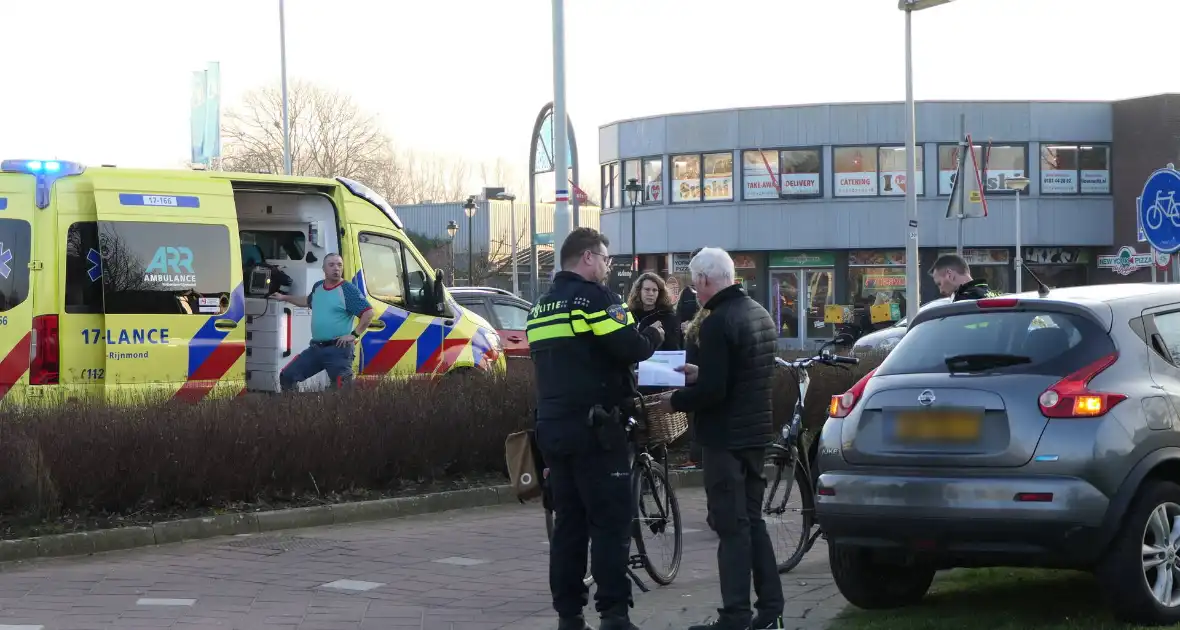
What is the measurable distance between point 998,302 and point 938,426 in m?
0.77

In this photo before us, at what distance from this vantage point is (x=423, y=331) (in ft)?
49.7

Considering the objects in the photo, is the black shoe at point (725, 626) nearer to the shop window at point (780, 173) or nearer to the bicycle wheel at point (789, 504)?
the bicycle wheel at point (789, 504)

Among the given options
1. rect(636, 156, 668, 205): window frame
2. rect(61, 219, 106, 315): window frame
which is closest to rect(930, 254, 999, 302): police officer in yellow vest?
rect(61, 219, 106, 315): window frame

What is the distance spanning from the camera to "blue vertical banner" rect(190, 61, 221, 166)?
99.0 ft

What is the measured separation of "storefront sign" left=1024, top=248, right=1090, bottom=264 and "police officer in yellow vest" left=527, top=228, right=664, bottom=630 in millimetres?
43231

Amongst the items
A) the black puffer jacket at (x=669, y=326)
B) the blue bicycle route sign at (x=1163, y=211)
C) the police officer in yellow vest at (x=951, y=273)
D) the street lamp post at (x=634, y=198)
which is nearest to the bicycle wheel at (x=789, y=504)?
the black puffer jacket at (x=669, y=326)

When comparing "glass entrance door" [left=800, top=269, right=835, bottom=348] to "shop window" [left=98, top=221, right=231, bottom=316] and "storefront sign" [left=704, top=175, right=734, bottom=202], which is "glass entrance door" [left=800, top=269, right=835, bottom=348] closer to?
"storefront sign" [left=704, top=175, right=734, bottom=202]

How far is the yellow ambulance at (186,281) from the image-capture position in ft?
40.3

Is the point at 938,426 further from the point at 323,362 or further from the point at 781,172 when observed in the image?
the point at 781,172

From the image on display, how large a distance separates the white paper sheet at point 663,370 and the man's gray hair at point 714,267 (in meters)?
0.59

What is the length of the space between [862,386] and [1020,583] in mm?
1654

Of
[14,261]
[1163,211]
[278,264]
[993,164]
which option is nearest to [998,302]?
[1163,211]

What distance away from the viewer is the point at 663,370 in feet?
23.2

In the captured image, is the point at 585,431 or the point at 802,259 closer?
the point at 585,431
